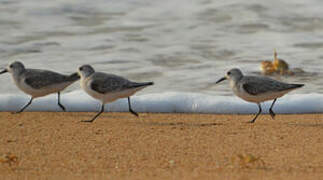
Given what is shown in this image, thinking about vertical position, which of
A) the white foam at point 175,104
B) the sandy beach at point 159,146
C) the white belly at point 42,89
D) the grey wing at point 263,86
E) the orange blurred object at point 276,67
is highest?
the orange blurred object at point 276,67

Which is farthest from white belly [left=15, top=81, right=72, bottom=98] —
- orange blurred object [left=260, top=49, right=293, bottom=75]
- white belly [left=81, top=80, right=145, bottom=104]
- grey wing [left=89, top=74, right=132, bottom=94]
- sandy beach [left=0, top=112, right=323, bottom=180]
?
orange blurred object [left=260, top=49, right=293, bottom=75]

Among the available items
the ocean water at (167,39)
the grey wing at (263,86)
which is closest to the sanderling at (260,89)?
the grey wing at (263,86)

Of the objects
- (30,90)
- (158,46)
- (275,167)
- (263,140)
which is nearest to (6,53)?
(158,46)

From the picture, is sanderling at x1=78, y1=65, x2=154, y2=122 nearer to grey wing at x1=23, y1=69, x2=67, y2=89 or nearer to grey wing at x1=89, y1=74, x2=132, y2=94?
grey wing at x1=89, y1=74, x2=132, y2=94

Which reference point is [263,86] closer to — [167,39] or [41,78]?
[41,78]

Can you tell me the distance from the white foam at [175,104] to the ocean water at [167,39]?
3.6 inches

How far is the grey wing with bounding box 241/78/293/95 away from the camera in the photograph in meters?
7.32

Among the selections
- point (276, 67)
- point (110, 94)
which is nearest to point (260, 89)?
point (110, 94)

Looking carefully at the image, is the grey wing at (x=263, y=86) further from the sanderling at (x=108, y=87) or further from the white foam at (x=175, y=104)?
the sanderling at (x=108, y=87)

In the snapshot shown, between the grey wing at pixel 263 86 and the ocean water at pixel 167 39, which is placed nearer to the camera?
the grey wing at pixel 263 86

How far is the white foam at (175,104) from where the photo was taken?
7879 mm

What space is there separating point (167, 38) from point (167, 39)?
9cm

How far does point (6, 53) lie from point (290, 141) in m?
5.40

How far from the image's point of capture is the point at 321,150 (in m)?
6.07
